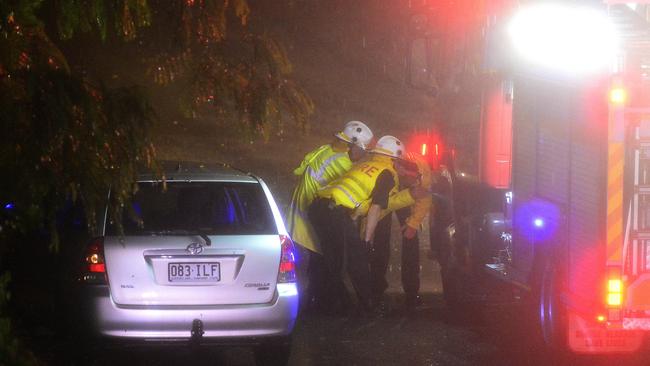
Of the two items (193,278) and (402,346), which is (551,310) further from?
(193,278)

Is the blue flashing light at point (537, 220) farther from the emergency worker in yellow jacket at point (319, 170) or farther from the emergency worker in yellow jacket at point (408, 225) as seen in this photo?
the emergency worker in yellow jacket at point (319, 170)

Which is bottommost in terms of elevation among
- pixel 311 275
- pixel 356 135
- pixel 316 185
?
pixel 311 275

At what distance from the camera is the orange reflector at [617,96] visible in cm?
805

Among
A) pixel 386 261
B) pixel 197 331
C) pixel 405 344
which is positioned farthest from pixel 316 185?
pixel 197 331

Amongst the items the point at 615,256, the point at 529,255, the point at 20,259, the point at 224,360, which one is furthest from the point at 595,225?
the point at 20,259

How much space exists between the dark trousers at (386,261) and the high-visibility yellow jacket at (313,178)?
65 cm

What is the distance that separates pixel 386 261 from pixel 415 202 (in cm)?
77

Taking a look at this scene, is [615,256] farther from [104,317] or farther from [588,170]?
[104,317]

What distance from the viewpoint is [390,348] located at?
9.58m

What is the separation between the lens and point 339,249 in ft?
38.1

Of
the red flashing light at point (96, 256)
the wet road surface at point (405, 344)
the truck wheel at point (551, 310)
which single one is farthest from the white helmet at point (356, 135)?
the red flashing light at point (96, 256)

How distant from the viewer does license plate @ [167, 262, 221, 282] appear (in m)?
7.94

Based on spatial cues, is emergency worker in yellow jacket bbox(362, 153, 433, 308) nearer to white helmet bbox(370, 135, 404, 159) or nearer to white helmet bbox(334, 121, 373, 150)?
white helmet bbox(370, 135, 404, 159)

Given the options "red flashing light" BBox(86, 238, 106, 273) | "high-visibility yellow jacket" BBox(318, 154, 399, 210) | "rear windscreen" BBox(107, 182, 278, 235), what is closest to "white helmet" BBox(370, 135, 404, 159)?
"high-visibility yellow jacket" BBox(318, 154, 399, 210)
